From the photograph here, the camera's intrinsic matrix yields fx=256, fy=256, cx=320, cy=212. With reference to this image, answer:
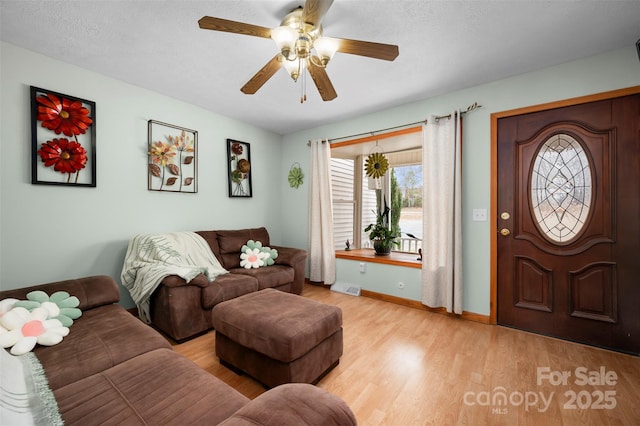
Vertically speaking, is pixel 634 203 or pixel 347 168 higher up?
pixel 347 168

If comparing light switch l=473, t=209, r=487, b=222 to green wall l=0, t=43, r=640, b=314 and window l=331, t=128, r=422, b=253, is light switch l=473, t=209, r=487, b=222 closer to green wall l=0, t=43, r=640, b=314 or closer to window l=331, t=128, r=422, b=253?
green wall l=0, t=43, r=640, b=314

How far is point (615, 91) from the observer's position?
6.93 feet

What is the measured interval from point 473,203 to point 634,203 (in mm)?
1117

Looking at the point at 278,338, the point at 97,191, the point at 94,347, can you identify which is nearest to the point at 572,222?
the point at 278,338

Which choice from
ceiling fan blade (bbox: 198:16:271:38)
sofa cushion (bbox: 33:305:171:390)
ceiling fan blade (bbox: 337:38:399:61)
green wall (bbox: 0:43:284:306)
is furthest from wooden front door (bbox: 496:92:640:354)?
green wall (bbox: 0:43:284:306)

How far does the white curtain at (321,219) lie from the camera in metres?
3.79

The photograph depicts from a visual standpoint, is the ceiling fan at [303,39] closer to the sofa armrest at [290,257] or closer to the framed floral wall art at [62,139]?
the framed floral wall art at [62,139]

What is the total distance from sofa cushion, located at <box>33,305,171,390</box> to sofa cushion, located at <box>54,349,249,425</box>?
10 cm

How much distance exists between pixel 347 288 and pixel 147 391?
9.43 ft

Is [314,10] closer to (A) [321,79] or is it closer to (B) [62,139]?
(A) [321,79]

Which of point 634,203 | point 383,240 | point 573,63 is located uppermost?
point 573,63

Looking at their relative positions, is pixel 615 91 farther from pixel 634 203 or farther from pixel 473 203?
pixel 473 203

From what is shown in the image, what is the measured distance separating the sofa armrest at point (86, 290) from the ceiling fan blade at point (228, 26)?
194 centimetres

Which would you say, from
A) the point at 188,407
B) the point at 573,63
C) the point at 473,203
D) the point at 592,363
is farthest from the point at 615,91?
the point at 188,407
